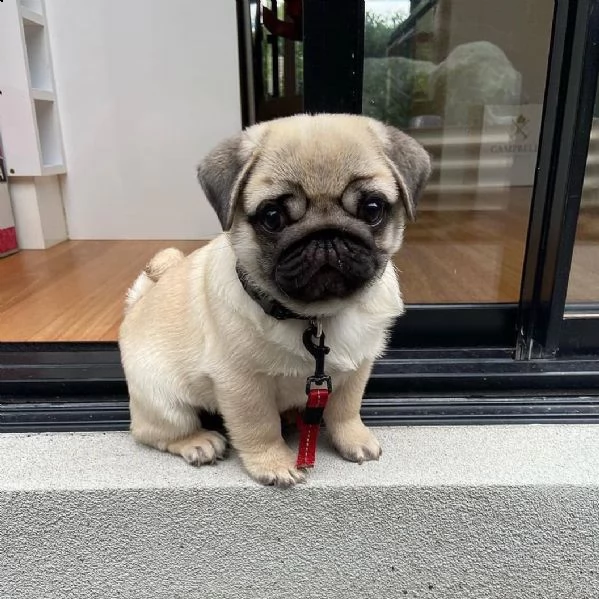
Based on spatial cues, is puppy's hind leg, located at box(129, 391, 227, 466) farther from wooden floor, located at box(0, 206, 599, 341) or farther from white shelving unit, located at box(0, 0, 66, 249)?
white shelving unit, located at box(0, 0, 66, 249)

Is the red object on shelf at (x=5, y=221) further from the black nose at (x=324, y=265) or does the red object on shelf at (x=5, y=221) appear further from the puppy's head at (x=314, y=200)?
the black nose at (x=324, y=265)

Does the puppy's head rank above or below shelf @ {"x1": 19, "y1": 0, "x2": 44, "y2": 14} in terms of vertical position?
below

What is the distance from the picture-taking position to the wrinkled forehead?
1018 millimetres

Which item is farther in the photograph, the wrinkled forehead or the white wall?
the white wall

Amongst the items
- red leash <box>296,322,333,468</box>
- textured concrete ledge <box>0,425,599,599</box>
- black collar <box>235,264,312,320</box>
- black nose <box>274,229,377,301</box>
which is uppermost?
black nose <box>274,229,377,301</box>

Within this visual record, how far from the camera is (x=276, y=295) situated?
3.66 ft

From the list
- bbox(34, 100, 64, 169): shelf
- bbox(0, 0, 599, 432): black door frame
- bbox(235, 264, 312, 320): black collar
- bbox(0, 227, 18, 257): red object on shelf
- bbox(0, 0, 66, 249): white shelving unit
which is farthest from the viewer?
bbox(34, 100, 64, 169): shelf

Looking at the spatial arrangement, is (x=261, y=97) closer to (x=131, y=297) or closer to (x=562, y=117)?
(x=131, y=297)

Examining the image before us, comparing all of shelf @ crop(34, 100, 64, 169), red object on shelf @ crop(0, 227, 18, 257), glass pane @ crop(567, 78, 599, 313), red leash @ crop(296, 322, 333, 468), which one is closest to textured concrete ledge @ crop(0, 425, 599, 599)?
red leash @ crop(296, 322, 333, 468)

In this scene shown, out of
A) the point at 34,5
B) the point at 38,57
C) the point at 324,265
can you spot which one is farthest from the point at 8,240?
the point at 324,265

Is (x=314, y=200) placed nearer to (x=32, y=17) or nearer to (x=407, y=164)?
(x=407, y=164)

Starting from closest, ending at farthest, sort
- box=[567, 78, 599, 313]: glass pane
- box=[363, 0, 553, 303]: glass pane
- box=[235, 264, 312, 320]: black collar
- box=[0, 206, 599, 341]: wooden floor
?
box=[235, 264, 312, 320]: black collar → box=[567, 78, 599, 313]: glass pane → box=[363, 0, 553, 303]: glass pane → box=[0, 206, 599, 341]: wooden floor

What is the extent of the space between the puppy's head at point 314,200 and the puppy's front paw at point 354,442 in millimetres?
408

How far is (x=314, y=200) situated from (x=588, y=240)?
3.41ft
